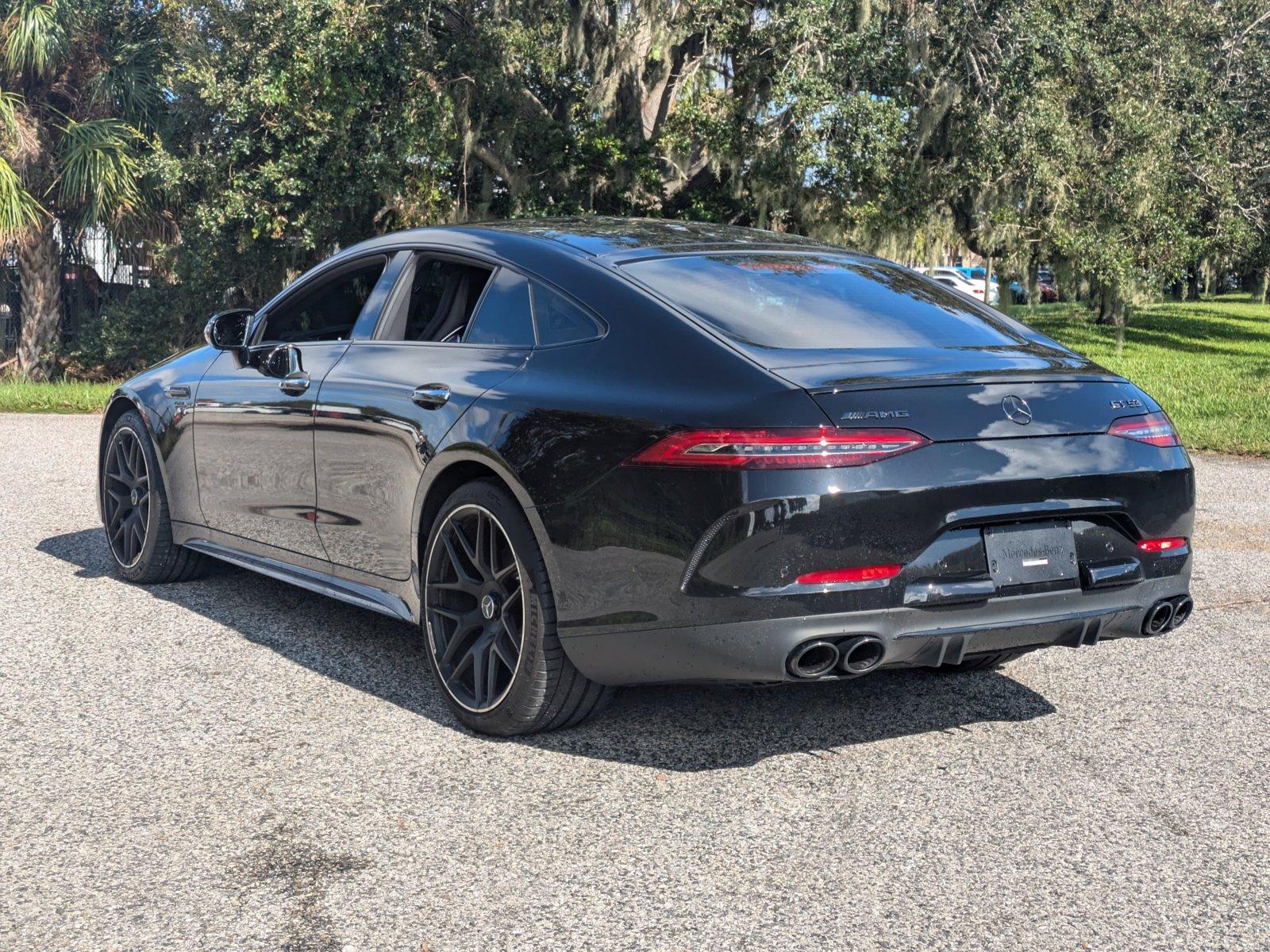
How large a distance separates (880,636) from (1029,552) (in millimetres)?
521

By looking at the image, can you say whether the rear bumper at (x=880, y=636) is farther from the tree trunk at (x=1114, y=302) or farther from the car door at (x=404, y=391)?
the tree trunk at (x=1114, y=302)

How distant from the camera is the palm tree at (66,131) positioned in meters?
21.2

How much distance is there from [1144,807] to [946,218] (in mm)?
19108

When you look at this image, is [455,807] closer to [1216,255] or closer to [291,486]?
[291,486]

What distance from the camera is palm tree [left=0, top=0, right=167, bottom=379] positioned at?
2123cm

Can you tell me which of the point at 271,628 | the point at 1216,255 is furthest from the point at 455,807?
the point at 1216,255

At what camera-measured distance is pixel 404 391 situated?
4.74m

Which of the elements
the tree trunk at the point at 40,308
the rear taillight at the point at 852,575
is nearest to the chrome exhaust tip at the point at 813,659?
the rear taillight at the point at 852,575

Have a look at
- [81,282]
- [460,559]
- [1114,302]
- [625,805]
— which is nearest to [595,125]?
[81,282]

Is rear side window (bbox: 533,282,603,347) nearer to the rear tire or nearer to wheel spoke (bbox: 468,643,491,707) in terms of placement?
wheel spoke (bbox: 468,643,491,707)

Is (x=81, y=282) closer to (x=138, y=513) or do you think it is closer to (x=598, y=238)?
(x=138, y=513)

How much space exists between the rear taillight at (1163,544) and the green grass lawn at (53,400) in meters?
13.3

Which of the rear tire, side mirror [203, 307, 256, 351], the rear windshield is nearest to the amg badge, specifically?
the rear windshield

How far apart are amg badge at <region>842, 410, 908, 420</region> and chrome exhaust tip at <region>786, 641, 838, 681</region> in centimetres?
59
